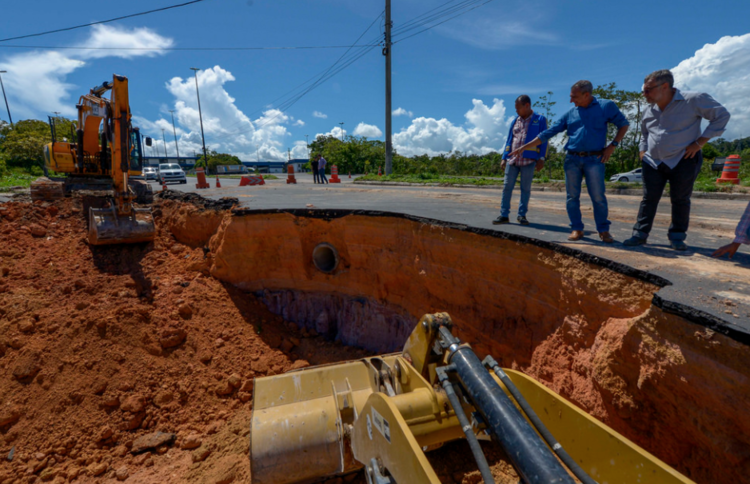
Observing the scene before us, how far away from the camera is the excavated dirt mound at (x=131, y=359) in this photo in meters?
3.98

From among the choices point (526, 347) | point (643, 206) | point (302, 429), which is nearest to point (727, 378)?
point (526, 347)

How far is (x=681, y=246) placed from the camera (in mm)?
3588

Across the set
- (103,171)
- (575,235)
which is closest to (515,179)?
(575,235)

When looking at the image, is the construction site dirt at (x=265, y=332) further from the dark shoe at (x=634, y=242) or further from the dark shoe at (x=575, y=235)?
the dark shoe at (x=634, y=242)

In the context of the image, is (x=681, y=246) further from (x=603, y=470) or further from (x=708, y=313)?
(x=603, y=470)

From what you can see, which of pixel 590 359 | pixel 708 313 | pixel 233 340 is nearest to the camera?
pixel 708 313

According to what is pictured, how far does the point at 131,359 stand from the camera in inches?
196

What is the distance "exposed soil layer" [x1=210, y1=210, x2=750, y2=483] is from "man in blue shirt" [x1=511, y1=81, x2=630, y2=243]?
795mm

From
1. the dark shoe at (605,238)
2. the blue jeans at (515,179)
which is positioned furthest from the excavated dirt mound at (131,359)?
the blue jeans at (515,179)

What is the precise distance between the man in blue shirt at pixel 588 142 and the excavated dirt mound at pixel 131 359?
2.71m

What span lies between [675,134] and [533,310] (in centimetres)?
206

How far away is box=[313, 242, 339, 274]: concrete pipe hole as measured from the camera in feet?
21.8

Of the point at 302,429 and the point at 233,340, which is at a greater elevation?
the point at 302,429

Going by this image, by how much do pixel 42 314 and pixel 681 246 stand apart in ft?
27.0
